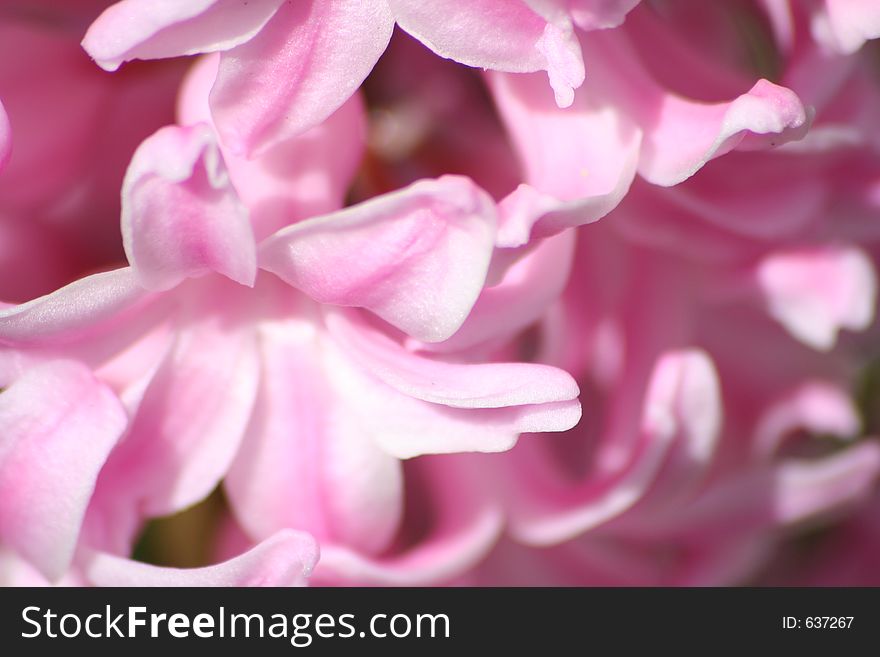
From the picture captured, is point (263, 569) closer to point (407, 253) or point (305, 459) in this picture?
point (305, 459)

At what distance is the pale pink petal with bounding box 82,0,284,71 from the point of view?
1.75 ft

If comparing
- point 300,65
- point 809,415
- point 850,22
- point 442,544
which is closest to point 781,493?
point 809,415

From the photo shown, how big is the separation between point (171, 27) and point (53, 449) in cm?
22

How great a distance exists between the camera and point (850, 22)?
0.62m

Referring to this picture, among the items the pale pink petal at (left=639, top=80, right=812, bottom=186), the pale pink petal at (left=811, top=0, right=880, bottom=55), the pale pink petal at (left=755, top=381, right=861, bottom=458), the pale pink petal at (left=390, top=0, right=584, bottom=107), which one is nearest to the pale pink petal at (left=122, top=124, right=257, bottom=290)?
the pale pink petal at (left=390, top=0, right=584, bottom=107)

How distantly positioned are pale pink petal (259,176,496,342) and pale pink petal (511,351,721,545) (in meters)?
0.21

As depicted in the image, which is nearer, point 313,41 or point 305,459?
point 313,41

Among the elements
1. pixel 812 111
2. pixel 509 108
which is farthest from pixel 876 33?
pixel 509 108

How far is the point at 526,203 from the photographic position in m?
0.57

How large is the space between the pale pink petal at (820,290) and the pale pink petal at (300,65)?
344mm

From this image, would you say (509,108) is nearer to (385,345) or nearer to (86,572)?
(385,345)

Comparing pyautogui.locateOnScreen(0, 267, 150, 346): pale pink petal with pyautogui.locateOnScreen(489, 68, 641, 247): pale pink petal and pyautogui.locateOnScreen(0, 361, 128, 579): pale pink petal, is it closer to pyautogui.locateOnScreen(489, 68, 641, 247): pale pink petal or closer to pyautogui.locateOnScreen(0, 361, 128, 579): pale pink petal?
pyautogui.locateOnScreen(0, 361, 128, 579): pale pink petal

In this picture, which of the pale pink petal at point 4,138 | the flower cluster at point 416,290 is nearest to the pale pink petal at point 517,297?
the flower cluster at point 416,290

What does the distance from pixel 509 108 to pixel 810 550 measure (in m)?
0.65
